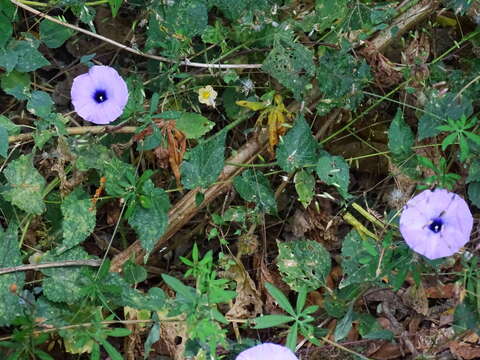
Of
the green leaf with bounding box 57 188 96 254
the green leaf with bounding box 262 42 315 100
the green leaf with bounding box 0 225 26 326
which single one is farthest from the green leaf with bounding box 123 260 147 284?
the green leaf with bounding box 262 42 315 100

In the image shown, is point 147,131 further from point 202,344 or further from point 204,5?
point 202,344

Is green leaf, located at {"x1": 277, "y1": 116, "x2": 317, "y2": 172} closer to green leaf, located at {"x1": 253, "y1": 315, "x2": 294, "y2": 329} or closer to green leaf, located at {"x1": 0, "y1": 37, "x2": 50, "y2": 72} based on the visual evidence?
green leaf, located at {"x1": 253, "y1": 315, "x2": 294, "y2": 329}

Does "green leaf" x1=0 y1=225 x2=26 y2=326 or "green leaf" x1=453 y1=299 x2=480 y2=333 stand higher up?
"green leaf" x1=453 y1=299 x2=480 y2=333

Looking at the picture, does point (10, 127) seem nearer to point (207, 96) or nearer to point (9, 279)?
point (9, 279)

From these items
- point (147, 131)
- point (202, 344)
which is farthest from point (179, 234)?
point (202, 344)

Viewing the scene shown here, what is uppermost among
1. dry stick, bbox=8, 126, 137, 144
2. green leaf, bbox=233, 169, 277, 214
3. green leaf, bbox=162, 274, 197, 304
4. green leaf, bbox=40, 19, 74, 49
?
green leaf, bbox=40, 19, 74, 49
